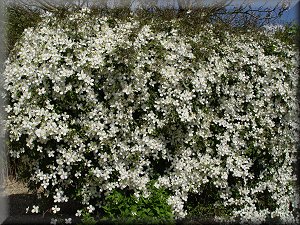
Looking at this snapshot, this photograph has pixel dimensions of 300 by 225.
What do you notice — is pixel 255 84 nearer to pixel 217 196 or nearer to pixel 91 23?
pixel 217 196

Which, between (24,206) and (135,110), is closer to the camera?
(135,110)

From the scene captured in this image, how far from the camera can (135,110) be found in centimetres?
407

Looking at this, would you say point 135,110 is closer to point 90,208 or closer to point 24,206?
point 90,208

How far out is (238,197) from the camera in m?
4.57

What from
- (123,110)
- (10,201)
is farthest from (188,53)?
(10,201)

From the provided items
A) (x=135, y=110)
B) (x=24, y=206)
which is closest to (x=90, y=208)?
(x=135, y=110)

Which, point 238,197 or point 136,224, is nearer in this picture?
point 136,224

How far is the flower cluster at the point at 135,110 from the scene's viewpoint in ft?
12.9

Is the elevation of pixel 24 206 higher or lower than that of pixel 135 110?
lower

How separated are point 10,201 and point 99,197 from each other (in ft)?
6.01

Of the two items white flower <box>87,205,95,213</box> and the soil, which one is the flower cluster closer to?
white flower <box>87,205,95,213</box>

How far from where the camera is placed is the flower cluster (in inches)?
Answer: 155

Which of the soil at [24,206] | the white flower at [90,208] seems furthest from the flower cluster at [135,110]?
the soil at [24,206]

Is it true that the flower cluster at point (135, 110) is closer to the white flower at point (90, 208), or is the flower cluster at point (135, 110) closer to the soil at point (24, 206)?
the white flower at point (90, 208)
